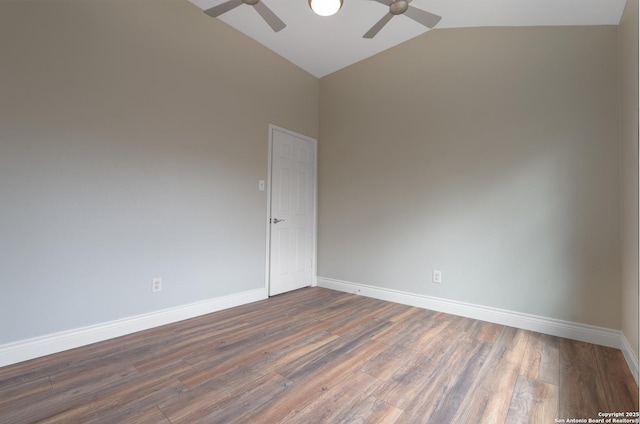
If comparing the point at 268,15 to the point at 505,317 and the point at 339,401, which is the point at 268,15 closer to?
the point at 339,401

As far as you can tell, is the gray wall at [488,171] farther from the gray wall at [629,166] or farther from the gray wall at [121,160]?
the gray wall at [121,160]

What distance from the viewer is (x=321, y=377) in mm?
1763

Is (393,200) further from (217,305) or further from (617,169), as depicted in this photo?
(217,305)

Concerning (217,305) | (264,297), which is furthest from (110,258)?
(264,297)

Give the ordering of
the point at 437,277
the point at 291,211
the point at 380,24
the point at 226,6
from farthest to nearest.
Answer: the point at 291,211 < the point at 437,277 < the point at 380,24 < the point at 226,6

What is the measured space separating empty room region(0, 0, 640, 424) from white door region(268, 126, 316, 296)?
0.04m

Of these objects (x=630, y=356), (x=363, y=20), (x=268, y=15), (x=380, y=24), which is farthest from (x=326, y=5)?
(x=630, y=356)

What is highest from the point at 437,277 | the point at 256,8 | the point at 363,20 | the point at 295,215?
the point at 363,20

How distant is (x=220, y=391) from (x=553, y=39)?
3784 millimetres

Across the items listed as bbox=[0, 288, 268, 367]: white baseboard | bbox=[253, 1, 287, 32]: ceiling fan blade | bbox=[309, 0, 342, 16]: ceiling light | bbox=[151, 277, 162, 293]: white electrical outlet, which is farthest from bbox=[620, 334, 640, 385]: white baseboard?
bbox=[151, 277, 162, 293]: white electrical outlet

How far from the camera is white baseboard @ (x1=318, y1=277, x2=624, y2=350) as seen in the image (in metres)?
2.29

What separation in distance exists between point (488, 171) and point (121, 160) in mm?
3325

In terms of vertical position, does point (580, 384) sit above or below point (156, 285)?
below

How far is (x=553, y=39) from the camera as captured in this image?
2.51m
